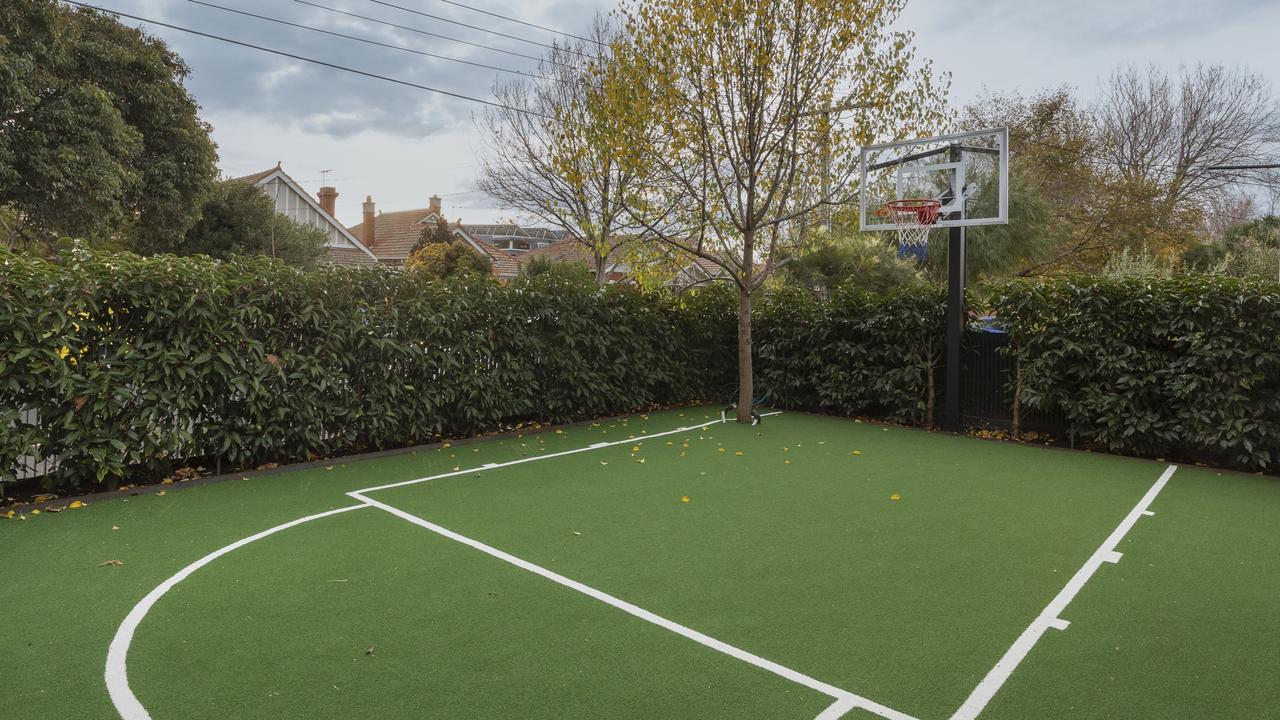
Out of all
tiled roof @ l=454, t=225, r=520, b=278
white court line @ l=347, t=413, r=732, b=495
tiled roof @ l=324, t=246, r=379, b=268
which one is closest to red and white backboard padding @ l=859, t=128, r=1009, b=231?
white court line @ l=347, t=413, r=732, b=495

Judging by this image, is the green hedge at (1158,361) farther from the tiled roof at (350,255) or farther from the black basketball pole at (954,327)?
the tiled roof at (350,255)

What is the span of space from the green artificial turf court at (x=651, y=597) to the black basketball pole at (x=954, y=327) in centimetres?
250

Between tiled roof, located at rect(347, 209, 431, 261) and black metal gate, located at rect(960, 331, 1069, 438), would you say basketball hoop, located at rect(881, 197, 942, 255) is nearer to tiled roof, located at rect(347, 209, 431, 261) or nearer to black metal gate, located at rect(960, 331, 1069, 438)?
black metal gate, located at rect(960, 331, 1069, 438)

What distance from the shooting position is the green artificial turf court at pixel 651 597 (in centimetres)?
297

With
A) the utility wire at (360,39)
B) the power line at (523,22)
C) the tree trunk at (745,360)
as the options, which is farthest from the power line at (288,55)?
the tree trunk at (745,360)

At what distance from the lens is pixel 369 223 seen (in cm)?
4116

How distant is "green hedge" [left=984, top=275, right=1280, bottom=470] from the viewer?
286 inches

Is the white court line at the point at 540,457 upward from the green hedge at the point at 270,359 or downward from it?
downward

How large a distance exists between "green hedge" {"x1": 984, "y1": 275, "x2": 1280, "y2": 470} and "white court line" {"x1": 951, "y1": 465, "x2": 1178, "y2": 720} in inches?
99.7

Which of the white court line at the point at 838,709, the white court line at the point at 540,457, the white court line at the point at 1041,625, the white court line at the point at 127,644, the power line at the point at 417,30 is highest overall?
the power line at the point at 417,30

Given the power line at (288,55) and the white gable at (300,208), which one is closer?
the power line at (288,55)

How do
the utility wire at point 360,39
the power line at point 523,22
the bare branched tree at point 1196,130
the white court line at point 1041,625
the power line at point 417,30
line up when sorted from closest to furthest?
the white court line at point 1041,625
the utility wire at point 360,39
the power line at point 417,30
the power line at point 523,22
the bare branched tree at point 1196,130

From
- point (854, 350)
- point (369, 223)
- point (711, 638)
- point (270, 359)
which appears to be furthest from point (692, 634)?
point (369, 223)

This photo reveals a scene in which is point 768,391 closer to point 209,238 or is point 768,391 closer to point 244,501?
point 244,501
